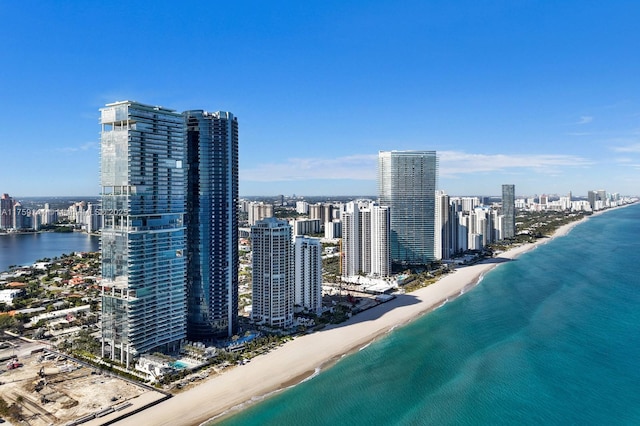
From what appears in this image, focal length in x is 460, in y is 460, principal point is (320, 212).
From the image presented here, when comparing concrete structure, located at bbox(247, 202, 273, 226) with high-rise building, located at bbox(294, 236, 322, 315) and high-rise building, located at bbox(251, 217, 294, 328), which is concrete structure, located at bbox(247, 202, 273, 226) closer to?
high-rise building, located at bbox(294, 236, 322, 315)

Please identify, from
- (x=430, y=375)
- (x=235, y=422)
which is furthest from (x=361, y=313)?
(x=235, y=422)

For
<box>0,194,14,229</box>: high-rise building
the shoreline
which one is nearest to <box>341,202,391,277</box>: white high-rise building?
the shoreline

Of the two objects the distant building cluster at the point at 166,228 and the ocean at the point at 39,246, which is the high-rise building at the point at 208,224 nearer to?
the distant building cluster at the point at 166,228

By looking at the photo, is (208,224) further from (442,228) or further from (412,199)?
(442,228)

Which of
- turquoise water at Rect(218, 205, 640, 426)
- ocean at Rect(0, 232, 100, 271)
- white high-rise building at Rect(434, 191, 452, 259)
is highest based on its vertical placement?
white high-rise building at Rect(434, 191, 452, 259)

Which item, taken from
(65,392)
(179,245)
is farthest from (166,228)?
(65,392)

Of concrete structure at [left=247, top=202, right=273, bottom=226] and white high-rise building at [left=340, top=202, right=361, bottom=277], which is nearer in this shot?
white high-rise building at [left=340, top=202, right=361, bottom=277]

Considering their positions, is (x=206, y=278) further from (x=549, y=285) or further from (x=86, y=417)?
(x=549, y=285)
